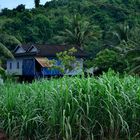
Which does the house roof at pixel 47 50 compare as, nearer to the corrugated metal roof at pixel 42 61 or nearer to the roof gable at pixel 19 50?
the corrugated metal roof at pixel 42 61

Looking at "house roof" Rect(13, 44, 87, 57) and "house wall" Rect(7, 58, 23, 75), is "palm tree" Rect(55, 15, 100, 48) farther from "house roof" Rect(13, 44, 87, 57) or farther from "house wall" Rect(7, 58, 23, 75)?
"house wall" Rect(7, 58, 23, 75)

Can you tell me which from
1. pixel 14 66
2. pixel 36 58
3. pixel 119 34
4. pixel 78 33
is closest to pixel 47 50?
pixel 36 58

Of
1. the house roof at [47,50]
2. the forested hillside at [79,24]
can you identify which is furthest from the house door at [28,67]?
the forested hillside at [79,24]

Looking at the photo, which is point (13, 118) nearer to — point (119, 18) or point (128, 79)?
point (128, 79)

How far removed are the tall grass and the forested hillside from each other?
3487cm

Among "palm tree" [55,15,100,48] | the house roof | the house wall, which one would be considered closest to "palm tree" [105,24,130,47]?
"palm tree" [55,15,100,48]

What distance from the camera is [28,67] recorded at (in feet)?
147

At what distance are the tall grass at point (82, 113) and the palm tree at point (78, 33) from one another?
1710 inches

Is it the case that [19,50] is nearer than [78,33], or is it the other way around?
[19,50]

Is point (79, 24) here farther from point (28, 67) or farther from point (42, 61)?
point (42, 61)

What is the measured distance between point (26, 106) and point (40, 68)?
35.8 meters

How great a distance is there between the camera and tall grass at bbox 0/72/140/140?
263 inches

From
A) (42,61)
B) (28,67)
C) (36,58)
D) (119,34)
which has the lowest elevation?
(28,67)

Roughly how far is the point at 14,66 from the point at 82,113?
1668 inches
